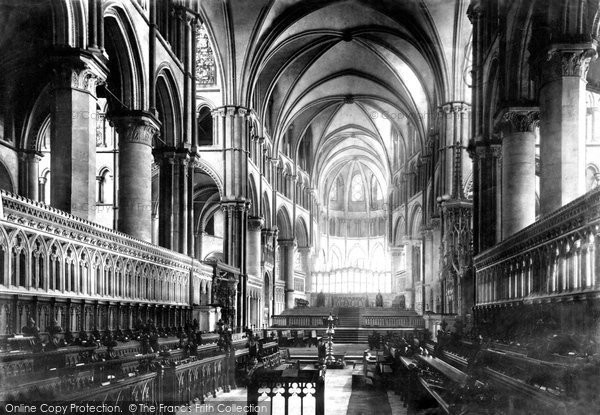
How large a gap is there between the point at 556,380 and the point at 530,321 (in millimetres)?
A: 6094

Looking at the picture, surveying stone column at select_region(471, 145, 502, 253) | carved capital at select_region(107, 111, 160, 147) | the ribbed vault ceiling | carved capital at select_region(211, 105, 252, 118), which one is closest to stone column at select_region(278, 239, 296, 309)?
the ribbed vault ceiling

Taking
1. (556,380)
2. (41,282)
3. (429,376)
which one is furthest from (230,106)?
(556,380)

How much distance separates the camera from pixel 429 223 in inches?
1415

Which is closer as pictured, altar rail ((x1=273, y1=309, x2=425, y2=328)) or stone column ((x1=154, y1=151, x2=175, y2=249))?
stone column ((x1=154, y1=151, x2=175, y2=249))

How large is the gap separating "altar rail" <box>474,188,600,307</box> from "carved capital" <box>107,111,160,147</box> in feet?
29.6

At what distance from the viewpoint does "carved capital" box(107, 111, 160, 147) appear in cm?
1627

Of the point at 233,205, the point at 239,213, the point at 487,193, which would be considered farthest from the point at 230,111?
the point at 487,193

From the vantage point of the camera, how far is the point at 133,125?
643 inches

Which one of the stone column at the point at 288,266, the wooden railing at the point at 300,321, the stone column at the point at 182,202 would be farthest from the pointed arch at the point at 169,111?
the stone column at the point at 288,266

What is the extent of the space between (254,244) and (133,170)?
736 inches

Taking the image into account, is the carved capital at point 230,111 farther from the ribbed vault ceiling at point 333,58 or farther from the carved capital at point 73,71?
the carved capital at point 73,71

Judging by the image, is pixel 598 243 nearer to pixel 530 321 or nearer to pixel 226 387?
pixel 530 321

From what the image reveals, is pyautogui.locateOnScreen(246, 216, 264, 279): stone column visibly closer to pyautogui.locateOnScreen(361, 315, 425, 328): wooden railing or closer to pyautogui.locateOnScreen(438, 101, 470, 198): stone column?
pyautogui.locateOnScreen(361, 315, 425, 328): wooden railing

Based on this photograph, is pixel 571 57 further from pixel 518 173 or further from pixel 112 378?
pixel 112 378
